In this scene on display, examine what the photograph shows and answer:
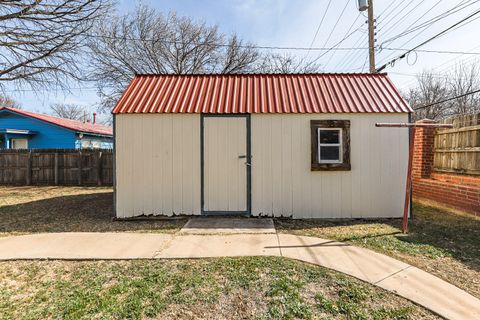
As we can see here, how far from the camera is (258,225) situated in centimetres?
553

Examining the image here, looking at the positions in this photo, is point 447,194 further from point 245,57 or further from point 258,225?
point 245,57

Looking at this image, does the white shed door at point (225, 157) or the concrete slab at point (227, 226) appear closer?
the concrete slab at point (227, 226)

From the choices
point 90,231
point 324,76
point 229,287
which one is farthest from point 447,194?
point 90,231

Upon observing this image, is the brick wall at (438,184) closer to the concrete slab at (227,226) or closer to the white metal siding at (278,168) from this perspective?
the white metal siding at (278,168)

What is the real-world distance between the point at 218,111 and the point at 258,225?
2.54 metres

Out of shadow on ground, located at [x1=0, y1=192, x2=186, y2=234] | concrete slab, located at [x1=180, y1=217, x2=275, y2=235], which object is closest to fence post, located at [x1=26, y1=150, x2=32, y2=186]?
shadow on ground, located at [x1=0, y1=192, x2=186, y2=234]

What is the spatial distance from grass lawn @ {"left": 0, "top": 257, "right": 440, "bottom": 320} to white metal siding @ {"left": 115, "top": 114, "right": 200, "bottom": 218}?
7.90 feet

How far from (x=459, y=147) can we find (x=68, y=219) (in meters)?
9.04

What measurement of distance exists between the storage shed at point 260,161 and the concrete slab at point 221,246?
136 cm

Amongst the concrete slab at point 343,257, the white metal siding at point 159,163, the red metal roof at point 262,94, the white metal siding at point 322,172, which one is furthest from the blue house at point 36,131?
the concrete slab at point 343,257

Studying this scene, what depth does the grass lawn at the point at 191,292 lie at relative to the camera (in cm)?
268

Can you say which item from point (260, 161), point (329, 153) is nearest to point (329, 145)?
point (329, 153)

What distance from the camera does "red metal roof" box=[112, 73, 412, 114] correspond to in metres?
6.12

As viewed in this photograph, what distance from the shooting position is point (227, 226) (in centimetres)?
548
